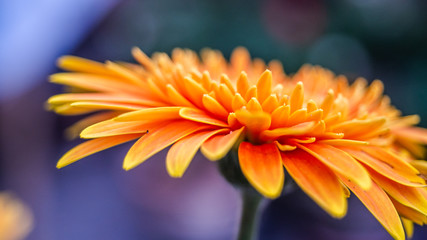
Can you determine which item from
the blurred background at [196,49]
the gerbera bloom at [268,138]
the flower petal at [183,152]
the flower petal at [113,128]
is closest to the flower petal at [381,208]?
the gerbera bloom at [268,138]

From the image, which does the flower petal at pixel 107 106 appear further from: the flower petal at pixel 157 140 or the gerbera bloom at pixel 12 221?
the gerbera bloom at pixel 12 221

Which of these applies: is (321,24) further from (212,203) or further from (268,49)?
(212,203)

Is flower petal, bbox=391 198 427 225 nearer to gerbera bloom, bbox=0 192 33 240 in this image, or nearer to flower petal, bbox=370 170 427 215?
flower petal, bbox=370 170 427 215

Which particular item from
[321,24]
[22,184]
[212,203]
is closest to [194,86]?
[22,184]

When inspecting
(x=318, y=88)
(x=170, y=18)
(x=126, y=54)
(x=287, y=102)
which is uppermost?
(x=170, y=18)

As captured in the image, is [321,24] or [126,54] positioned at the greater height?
[321,24]
